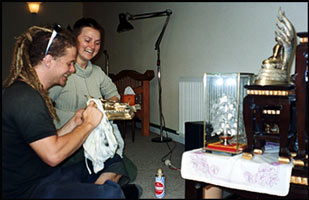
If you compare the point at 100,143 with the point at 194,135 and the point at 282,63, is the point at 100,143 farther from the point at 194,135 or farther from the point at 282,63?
the point at 194,135

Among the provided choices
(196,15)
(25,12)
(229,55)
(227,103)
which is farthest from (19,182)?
(25,12)

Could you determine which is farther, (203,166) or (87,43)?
(87,43)

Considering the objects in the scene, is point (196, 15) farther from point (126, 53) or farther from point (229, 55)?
point (126, 53)

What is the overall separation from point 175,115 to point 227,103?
2241 mm

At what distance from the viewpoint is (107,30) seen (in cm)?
584

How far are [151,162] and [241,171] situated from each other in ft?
4.58

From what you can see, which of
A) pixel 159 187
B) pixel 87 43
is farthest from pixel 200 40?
pixel 159 187

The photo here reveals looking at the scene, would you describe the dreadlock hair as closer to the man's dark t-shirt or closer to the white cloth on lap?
the man's dark t-shirt

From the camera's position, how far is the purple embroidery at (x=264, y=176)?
1188 mm

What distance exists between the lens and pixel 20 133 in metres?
1.00

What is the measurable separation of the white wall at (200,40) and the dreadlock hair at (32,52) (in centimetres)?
166

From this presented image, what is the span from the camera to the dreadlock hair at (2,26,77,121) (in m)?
1.08

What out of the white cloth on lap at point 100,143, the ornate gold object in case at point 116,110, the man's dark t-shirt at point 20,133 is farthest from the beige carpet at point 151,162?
the man's dark t-shirt at point 20,133

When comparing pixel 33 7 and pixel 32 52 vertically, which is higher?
pixel 33 7
